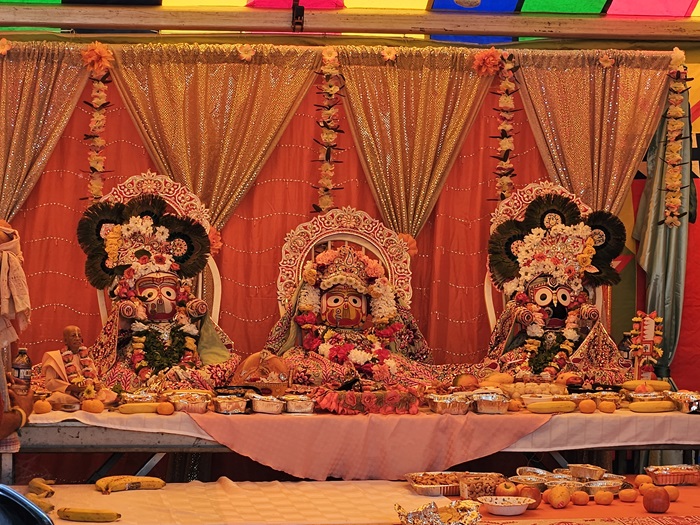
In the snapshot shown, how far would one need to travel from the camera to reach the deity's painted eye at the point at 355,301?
26.8 feet

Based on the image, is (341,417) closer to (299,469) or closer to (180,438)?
(299,469)

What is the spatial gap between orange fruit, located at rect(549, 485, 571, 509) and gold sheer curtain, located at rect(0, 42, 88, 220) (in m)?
5.38

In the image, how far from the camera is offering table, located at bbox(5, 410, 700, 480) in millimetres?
6117

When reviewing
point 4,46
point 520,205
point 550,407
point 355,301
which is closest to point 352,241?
point 355,301

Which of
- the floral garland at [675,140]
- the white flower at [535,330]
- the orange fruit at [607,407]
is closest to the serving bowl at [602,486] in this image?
the orange fruit at [607,407]

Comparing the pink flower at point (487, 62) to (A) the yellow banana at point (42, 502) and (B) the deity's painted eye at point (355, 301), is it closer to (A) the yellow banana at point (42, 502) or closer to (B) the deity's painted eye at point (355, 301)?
(B) the deity's painted eye at point (355, 301)

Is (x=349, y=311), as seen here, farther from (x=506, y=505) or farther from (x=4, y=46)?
(x=4, y=46)

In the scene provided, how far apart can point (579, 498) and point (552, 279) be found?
3356 millimetres

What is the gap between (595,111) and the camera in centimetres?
929

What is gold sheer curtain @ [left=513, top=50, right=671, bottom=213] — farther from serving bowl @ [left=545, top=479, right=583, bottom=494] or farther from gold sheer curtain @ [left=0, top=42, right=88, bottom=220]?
serving bowl @ [left=545, top=479, right=583, bottom=494]

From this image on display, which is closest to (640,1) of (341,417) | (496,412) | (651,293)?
(651,293)

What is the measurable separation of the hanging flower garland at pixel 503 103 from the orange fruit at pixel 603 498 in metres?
4.18

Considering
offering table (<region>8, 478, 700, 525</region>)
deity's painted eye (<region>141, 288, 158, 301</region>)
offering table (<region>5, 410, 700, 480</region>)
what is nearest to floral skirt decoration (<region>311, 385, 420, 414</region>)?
offering table (<region>5, 410, 700, 480</region>)

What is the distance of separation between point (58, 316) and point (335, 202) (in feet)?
8.09
